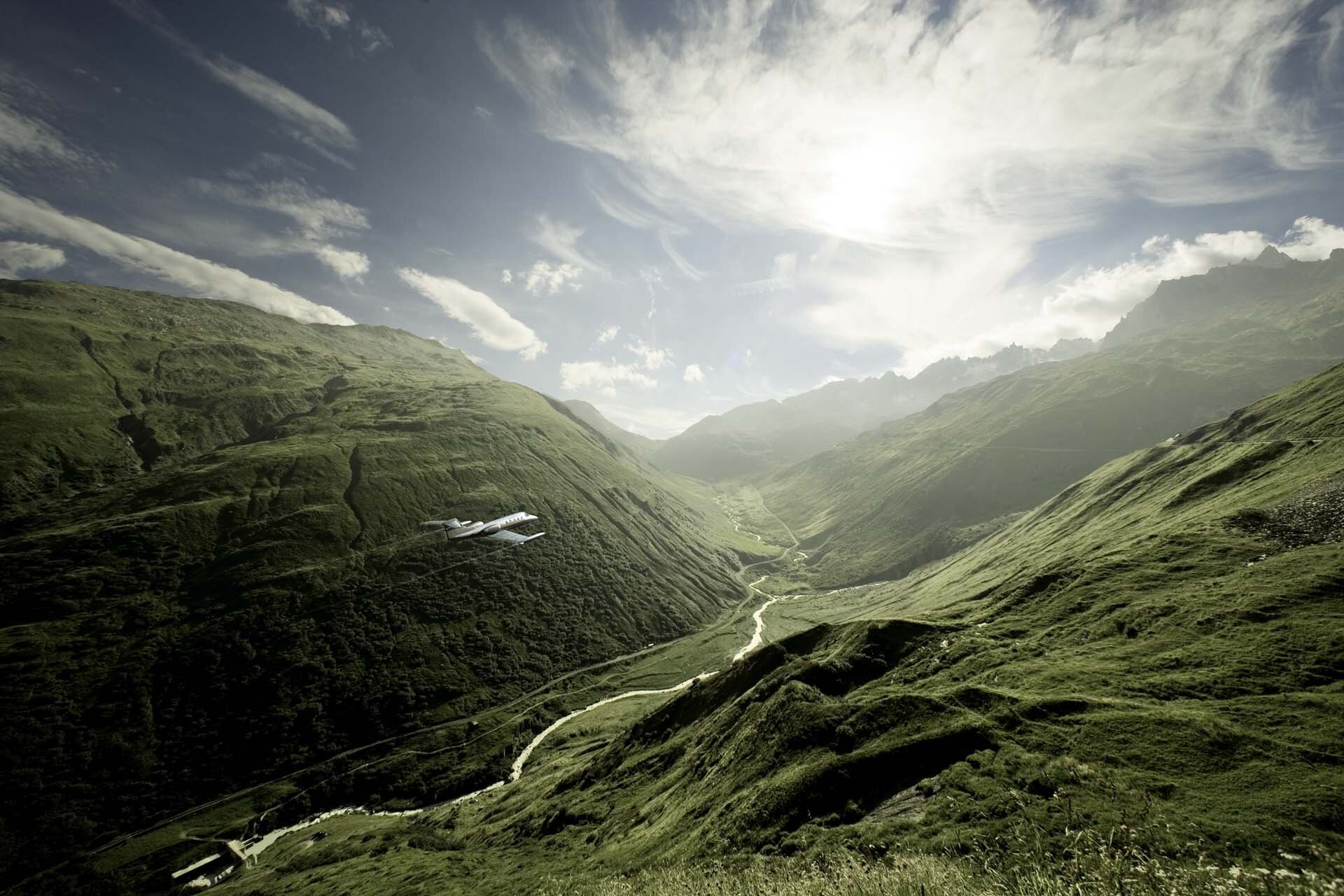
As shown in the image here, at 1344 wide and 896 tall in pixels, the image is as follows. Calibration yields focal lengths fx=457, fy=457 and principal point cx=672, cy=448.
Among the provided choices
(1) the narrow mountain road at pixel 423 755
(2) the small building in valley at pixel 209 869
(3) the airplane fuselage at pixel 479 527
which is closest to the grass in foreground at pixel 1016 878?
(1) the narrow mountain road at pixel 423 755

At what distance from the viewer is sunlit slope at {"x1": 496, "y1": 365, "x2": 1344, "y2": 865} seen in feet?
80.7

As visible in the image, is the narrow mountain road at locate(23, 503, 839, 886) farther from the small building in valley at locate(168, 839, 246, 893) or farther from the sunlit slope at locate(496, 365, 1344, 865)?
the sunlit slope at locate(496, 365, 1344, 865)

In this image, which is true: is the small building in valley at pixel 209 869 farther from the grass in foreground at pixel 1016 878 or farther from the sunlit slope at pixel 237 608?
the grass in foreground at pixel 1016 878

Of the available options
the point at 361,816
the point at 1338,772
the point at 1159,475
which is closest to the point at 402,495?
the point at 361,816

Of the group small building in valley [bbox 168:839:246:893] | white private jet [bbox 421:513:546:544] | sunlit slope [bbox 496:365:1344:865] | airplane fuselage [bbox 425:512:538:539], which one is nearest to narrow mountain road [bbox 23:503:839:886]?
small building in valley [bbox 168:839:246:893]

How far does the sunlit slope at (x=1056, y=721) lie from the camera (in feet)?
80.7

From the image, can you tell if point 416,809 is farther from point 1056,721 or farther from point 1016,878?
point 1056,721

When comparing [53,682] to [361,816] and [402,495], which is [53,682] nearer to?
[361,816]

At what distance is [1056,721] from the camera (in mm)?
33125

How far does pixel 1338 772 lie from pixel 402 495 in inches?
8042

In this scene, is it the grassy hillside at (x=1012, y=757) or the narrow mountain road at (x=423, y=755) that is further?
the narrow mountain road at (x=423, y=755)

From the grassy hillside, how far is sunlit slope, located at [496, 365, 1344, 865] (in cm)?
19

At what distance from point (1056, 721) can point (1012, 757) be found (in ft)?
20.0

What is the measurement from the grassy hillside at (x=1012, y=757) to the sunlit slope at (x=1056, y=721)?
7.5 inches
